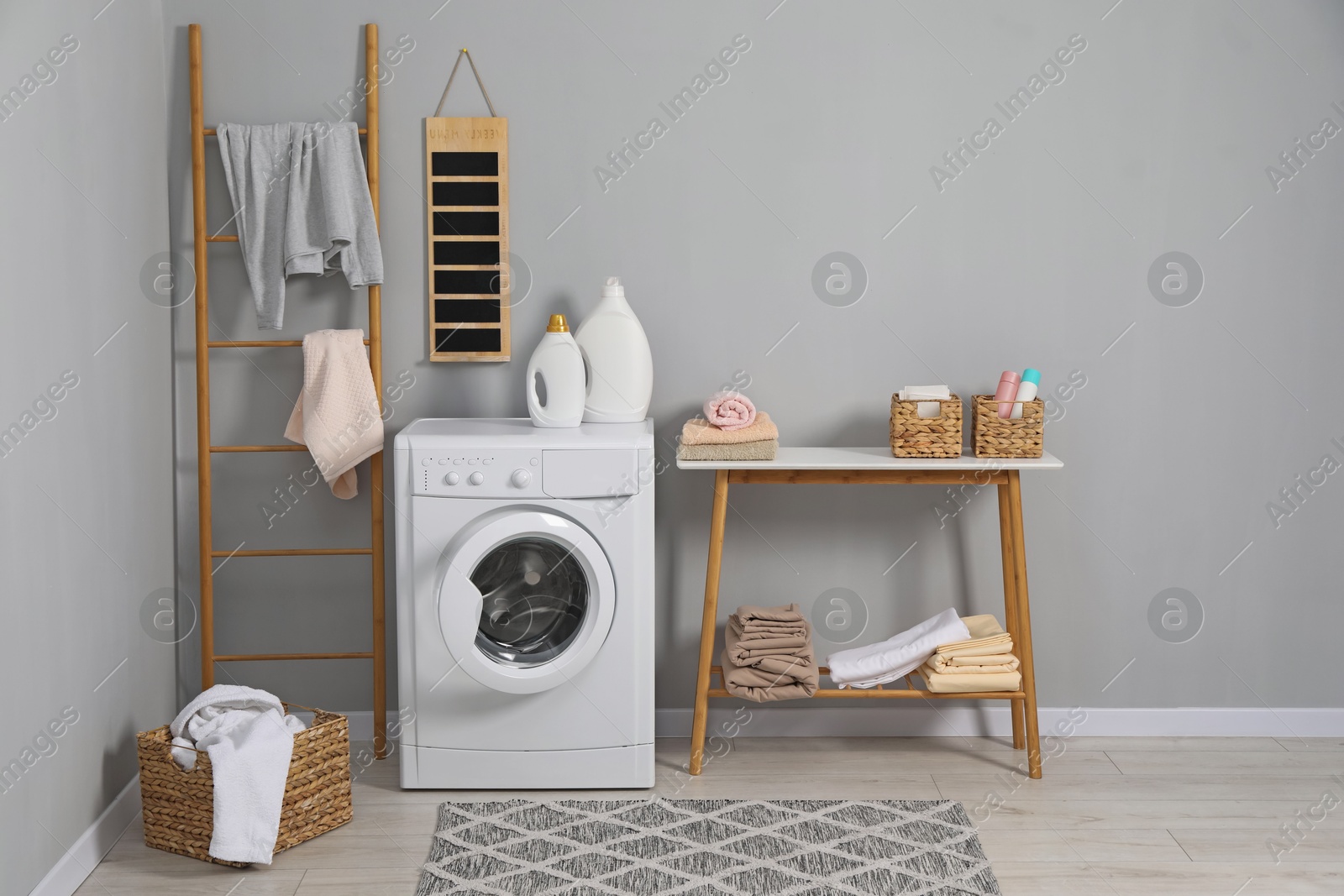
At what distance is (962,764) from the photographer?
275cm

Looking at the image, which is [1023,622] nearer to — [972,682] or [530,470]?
[972,682]

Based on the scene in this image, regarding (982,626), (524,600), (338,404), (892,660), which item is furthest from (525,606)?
(982,626)

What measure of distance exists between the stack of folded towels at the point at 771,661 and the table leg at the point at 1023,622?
0.55 meters

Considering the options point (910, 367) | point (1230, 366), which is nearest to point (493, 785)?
point (910, 367)

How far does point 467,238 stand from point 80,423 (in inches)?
41.0

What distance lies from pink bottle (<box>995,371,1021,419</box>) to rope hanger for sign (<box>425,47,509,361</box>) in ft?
4.25

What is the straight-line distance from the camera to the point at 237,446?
2807mm

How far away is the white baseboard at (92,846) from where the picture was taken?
206cm

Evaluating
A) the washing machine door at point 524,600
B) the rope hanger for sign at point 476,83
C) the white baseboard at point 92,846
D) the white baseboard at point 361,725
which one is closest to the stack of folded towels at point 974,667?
the washing machine door at point 524,600

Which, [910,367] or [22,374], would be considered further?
[910,367]

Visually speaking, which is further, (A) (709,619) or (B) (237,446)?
(B) (237,446)

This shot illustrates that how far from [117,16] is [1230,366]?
2973 mm

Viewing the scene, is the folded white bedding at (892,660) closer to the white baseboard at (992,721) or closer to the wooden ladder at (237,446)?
the white baseboard at (992,721)

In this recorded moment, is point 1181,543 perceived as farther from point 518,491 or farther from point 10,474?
point 10,474
